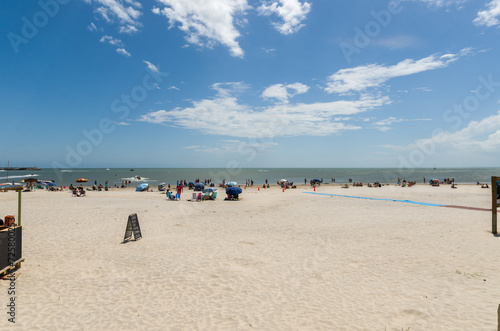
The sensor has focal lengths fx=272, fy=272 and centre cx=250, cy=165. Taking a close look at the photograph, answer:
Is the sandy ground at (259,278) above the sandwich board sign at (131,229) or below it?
below

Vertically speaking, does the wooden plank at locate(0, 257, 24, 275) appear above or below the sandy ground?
above

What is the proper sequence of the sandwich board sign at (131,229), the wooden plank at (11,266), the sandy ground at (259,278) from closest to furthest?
the sandy ground at (259,278)
the wooden plank at (11,266)
the sandwich board sign at (131,229)

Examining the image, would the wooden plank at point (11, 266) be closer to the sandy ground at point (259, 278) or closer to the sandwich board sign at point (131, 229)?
the sandy ground at point (259, 278)

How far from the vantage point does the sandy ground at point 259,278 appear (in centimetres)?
568

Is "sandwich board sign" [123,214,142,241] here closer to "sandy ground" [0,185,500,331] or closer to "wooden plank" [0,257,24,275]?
"sandy ground" [0,185,500,331]

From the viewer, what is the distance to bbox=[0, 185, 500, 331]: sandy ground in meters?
5.68

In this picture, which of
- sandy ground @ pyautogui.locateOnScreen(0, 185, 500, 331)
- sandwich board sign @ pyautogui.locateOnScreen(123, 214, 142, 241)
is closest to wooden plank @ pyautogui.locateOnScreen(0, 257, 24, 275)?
sandy ground @ pyautogui.locateOnScreen(0, 185, 500, 331)

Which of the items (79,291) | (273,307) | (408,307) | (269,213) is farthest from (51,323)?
(269,213)

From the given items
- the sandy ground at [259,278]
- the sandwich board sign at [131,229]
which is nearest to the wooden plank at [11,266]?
the sandy ground at [259,278]

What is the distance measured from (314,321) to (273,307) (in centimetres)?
99

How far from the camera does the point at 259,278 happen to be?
Answer: 7.82 m

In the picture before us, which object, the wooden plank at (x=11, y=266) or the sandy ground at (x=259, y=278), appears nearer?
the sandy ground at (x=259, y=278)

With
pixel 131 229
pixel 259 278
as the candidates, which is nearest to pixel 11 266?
pixel 131 229

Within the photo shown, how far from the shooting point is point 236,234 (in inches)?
516
